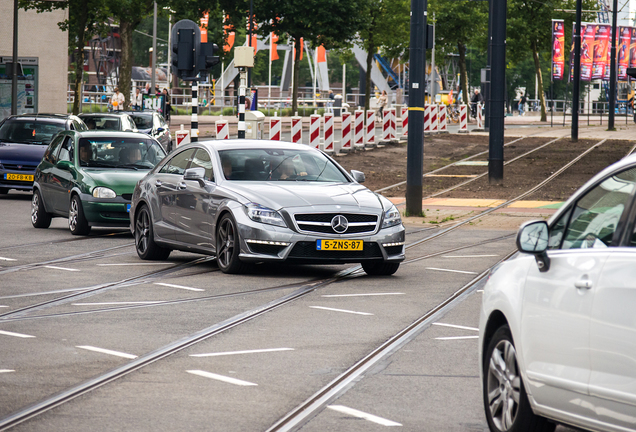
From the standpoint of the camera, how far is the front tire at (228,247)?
11.7 m

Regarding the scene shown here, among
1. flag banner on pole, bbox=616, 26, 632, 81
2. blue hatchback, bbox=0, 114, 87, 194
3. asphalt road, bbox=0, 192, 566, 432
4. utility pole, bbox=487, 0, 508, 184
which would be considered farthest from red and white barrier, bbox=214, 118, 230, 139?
flag banner on pole, bbox=616, 26, 632, 81

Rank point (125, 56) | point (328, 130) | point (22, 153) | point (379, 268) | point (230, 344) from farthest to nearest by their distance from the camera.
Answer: point (125, 56)
point (328, 130)
point (22, 153)
point (379, 268)
point (230, 344)

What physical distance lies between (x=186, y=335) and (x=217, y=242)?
398cm

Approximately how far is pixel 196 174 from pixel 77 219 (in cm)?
461

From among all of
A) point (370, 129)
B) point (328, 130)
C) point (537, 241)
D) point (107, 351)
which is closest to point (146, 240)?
point (107, 351)

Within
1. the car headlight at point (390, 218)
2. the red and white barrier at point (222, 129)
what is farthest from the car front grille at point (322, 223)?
the red and white barrier at point (222, 129)

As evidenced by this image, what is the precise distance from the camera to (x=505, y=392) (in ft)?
17.2

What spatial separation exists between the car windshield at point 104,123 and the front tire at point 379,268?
55.4 feet

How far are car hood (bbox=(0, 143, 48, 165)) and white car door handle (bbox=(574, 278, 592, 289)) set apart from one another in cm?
1966

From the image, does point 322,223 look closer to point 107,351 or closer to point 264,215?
point 264,215

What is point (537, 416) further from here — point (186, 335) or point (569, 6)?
point (569, 6)

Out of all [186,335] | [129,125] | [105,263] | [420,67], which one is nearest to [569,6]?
[129,125]

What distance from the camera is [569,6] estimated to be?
6234 cm

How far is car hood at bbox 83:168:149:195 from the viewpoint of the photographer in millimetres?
16500
